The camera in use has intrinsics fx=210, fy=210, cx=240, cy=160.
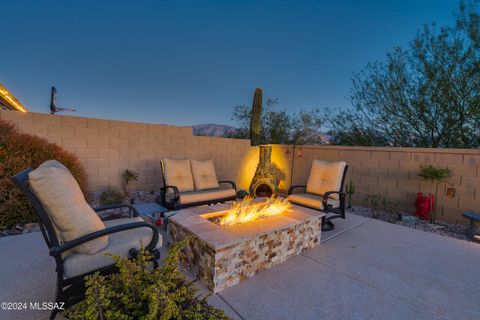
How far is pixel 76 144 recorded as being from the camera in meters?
4.18

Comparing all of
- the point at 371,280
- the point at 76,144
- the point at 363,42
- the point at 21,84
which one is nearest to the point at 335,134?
the point at 363,42

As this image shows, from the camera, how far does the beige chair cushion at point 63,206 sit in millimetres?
1268

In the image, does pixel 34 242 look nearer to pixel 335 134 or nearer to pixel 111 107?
pixel 111 107

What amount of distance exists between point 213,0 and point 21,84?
590cm

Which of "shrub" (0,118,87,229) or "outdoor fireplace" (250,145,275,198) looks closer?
"shrub" (0,118,87,229)

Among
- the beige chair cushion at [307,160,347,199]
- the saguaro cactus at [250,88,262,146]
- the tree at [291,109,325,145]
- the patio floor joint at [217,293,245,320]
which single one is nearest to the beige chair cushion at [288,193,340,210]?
the beige chair cushion at [307,160,347,199]

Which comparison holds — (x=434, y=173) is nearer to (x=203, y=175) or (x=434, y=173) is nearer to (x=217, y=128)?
(x=203, y=175)

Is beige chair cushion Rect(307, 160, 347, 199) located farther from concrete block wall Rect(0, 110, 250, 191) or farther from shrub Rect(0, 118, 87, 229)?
shrub Rect(0, 118, 87, 229)

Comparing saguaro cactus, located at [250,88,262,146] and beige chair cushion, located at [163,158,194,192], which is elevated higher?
saguaro cactus, located at [250,88,262,146]

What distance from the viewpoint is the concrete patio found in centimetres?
161

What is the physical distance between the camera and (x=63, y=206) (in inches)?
51.7

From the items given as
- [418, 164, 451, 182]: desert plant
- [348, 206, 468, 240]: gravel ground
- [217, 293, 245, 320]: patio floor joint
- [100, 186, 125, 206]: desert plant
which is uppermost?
[418, 164, 451, 182]: desert plant

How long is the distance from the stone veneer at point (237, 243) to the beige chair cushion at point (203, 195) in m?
1.02

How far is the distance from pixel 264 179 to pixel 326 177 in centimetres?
173
